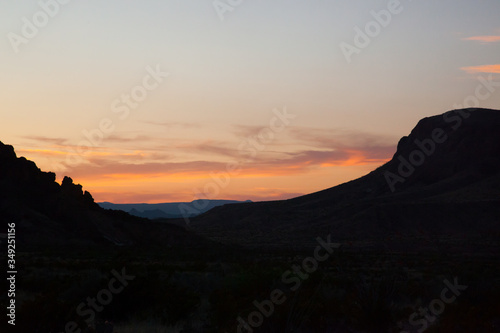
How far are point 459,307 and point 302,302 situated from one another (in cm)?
427

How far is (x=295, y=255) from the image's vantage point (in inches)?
1804

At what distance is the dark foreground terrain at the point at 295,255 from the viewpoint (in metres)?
11.9

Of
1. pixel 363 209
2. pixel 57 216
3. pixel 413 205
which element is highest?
pixel 363 209

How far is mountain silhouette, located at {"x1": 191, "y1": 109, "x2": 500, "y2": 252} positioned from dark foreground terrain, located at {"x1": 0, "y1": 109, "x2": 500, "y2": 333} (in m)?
0.39

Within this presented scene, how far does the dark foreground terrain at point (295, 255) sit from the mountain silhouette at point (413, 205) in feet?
1.28

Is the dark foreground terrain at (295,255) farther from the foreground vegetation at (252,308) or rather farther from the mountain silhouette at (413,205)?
the mountain silhouette at (413,205)

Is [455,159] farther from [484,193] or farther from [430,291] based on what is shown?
[430,291]

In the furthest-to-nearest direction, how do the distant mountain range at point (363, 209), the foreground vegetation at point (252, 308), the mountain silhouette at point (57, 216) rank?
the distant mountain range at point (363, 209)
the mountain silhouette at point (57, 216)
the foreground vegetation at point (252, 308)

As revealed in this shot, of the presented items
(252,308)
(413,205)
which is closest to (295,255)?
(252,308)

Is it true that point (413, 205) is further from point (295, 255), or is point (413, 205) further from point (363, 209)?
point (295, 255)

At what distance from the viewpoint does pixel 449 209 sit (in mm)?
91000

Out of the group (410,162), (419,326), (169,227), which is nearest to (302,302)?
(419,326)

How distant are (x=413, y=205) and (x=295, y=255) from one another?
54.2m

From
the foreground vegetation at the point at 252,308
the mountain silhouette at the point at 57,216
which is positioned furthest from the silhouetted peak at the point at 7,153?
the foreground vegetation at the point at 252,308
